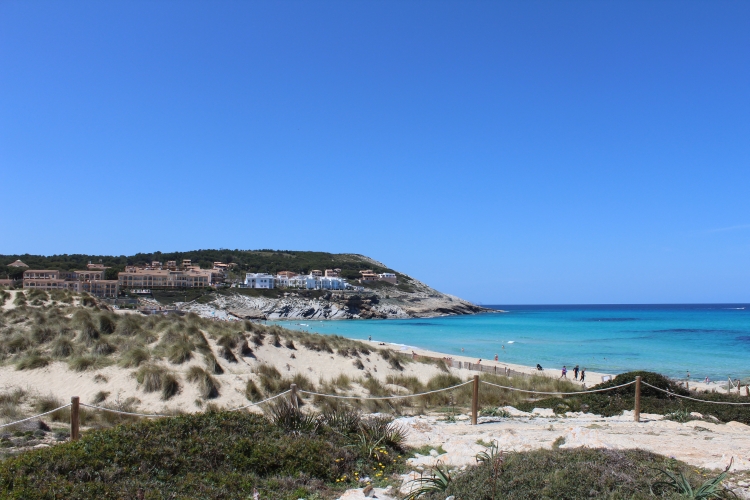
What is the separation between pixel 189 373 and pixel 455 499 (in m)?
10.5

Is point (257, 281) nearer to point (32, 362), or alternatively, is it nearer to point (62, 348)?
point (62, 348)

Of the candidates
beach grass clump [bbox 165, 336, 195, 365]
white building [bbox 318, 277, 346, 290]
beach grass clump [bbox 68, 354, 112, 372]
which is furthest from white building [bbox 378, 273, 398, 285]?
beach grass clump [bbox 68, 354, 112, 372]

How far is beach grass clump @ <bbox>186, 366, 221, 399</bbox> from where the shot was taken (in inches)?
505

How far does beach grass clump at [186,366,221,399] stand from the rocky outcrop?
64027 mm

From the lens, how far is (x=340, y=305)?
110 meters

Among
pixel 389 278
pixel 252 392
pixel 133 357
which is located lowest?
A: pixel 252 392

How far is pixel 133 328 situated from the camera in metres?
18.0

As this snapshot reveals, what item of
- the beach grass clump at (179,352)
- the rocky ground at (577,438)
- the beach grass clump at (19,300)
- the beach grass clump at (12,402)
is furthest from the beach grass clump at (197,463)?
the beach grass clump at (19,300)

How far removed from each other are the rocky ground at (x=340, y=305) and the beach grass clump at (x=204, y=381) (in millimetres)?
63154

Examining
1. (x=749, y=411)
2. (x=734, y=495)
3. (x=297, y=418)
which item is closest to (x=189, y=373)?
(x=297, y=418)

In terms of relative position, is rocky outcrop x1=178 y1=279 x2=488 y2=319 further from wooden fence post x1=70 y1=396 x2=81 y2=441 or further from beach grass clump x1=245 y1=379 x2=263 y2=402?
wooden fence post x1=70 y1=396 x2=81 y2=441

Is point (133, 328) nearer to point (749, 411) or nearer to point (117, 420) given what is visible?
point (117, 420)

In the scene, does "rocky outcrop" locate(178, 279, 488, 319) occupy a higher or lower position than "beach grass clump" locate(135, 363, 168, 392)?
lower

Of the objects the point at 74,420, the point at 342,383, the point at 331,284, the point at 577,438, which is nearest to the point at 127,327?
the point at 342,383
